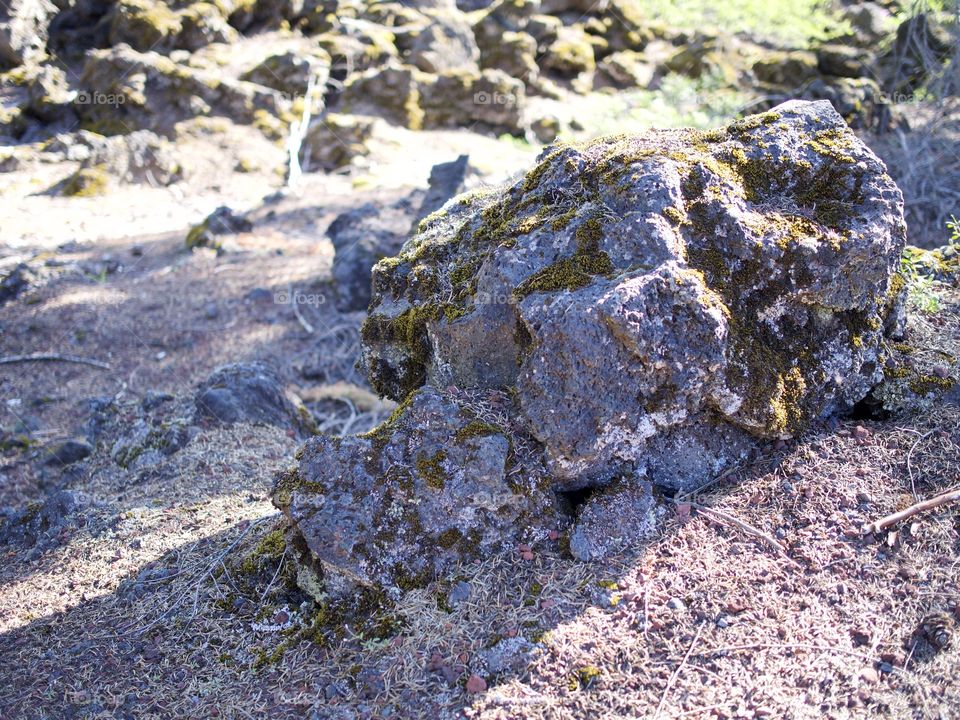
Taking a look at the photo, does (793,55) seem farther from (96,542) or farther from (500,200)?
(96,542)

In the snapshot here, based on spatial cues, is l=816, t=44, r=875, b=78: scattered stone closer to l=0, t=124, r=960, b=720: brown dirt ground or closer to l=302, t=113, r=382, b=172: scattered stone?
l=302, t=113, r=382, b=172: scattered stone


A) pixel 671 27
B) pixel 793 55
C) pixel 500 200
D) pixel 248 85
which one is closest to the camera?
pixel 500 200

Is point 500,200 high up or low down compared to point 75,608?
up

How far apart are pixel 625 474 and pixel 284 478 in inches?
54.5

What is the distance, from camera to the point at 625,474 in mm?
2760

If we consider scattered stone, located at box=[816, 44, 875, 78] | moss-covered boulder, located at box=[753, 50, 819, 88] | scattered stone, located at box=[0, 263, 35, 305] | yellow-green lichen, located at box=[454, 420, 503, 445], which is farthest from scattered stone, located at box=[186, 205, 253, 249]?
scattered stone, located at box=[816, 44, 875, 78]

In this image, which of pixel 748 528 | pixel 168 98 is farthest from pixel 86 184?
pixel 748 528

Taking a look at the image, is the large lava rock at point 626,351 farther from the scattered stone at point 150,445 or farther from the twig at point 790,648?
the scattered stone at point 150,445

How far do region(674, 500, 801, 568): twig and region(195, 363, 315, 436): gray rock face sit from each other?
2883 mm

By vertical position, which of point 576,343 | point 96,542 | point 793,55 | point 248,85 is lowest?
point 248,85

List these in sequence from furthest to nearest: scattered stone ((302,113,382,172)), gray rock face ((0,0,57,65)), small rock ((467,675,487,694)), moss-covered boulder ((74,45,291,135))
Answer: gray rock face ((0,0,57,65)), moss-covered boulder ((74,45,291,135)), scattered stone ((302,113,382,172)), small rock ((467,675,487,694))

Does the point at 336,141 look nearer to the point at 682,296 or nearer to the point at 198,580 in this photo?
the point at 198,580

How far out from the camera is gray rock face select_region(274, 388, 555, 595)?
2.66m

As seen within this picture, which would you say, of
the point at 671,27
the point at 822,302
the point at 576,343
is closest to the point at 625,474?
the point at 576,343
